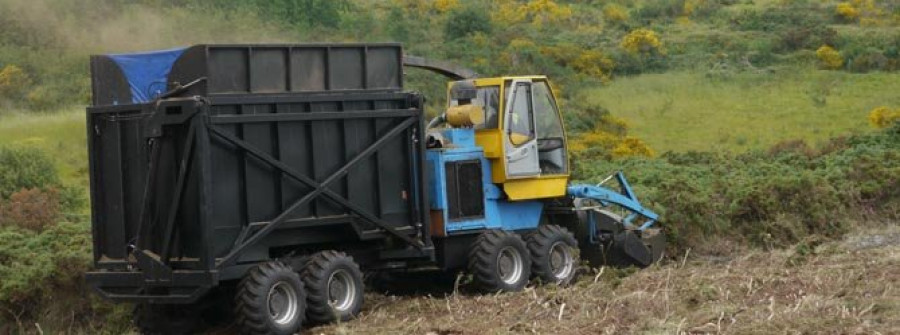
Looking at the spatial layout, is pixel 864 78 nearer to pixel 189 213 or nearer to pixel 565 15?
pixel 565 15

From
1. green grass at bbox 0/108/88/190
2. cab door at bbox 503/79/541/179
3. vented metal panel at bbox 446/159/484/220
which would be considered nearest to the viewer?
vented metal panel at bbox 446/159/484/220

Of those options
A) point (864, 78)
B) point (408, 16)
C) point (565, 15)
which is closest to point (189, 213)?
point (864, 78)

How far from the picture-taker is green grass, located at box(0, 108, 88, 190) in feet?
93.7

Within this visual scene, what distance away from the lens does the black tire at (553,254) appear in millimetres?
16484

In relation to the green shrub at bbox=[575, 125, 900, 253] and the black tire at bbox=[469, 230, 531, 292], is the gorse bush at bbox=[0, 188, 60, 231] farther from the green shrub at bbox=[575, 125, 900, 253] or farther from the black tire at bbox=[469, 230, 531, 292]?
the green shrub at bbox=[575, 125, 900, 253]

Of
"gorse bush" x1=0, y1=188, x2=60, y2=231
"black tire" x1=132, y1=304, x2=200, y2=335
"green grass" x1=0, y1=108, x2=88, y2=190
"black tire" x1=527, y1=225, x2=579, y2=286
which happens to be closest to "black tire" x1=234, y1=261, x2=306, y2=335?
"black tire" x1=132, y1=304, x2=200, y2=335

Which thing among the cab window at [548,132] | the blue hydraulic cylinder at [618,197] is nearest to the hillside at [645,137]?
the blue hydraulic cylinder at [618,197]

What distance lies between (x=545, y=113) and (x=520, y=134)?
56cm

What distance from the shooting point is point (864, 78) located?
43031 millimetres

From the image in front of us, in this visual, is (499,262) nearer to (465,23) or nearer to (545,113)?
(545,113)

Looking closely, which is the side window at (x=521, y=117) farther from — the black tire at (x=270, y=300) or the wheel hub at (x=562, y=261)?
the black tire at (x=270, y=300)

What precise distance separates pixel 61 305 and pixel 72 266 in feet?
1.56

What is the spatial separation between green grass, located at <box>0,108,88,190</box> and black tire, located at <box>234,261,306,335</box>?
13453mm

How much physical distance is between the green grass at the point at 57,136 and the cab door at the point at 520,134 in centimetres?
1185
